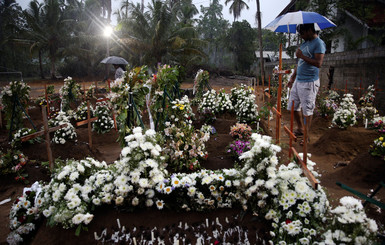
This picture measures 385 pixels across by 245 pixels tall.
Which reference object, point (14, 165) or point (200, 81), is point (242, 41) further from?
point (14, 165)

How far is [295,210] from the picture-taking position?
8.11 feet

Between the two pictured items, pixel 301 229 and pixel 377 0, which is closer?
pixel 301 229

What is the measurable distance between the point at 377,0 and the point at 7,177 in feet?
59.7

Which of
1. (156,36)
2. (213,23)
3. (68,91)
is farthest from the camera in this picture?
(213,23)

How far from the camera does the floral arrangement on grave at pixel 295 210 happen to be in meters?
2.27

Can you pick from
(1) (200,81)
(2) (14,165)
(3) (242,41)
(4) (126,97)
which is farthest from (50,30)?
(4) (126,97)

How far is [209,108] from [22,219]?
18.2ft

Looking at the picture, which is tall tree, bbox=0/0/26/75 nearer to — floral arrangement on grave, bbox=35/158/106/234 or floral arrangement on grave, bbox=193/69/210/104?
floral arrangement on grave, bbox=193/69/210/104

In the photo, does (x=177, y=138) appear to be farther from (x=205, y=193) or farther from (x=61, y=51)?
(x=61, y=51)

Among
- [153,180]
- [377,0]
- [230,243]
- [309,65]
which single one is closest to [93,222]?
[153,180]

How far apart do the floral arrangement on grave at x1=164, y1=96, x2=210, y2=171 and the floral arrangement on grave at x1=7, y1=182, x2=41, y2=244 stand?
6.75 feet

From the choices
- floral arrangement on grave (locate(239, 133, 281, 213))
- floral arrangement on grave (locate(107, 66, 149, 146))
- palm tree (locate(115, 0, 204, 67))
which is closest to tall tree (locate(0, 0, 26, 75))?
palm tree (locate(115, 0, 204, 67))

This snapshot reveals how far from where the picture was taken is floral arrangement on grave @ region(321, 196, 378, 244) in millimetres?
1763

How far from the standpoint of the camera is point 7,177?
15.3 feet
